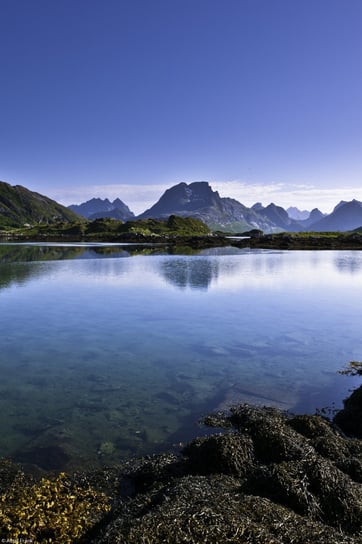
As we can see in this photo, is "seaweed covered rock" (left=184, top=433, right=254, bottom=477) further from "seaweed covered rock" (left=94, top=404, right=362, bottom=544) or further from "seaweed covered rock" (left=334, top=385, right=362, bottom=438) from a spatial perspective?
"seaweed covered rock" (left=334, top=385, right=362, bottom=438)

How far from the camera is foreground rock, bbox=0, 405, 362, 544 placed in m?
8.24

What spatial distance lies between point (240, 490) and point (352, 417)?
821 centimetres

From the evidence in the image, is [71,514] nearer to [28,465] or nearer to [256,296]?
[28,465]

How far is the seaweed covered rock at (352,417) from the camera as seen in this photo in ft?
51.8

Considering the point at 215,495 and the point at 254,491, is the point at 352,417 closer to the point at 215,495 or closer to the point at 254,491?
the point at 254,491

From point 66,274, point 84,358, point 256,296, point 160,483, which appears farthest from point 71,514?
point 66,274

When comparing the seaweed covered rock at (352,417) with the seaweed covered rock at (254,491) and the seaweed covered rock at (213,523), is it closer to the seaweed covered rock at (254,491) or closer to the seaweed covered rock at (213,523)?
the seaweed covered rock at (254,491)

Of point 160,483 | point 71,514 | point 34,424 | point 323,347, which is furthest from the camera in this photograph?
point 323,347

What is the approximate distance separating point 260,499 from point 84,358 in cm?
1782

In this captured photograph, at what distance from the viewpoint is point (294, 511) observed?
9727 millimetres

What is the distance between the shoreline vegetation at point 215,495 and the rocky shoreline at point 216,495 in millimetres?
27

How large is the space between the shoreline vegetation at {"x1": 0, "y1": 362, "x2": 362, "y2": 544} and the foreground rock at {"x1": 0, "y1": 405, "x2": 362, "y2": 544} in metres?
0.03

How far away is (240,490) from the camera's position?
1061 cm

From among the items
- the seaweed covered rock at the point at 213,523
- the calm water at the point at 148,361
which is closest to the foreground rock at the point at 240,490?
the seaweed covered rock at the point at 213,523
